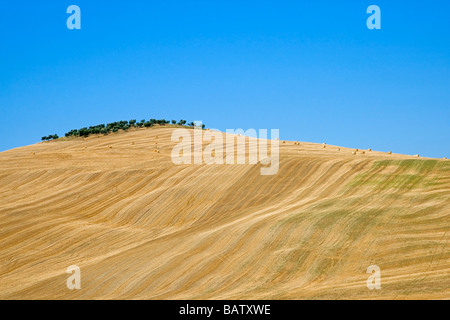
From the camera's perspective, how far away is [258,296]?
27.7m

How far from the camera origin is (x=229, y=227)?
37.2 meters

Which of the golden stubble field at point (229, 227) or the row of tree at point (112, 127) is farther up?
the row of tree at point (112, 127)

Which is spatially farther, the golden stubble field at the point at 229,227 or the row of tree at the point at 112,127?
the row of tree at the point at 112,127

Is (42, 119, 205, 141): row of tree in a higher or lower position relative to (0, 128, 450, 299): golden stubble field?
higher

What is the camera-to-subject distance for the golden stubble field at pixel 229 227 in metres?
30.0

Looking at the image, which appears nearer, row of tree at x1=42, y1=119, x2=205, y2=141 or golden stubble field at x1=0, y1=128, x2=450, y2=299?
golden stubble field at x1=0, y1=128, x2=450, y2=299

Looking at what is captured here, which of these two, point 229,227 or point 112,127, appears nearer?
point 229,227

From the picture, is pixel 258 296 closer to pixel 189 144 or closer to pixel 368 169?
pixel 368 169

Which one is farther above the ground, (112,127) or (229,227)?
(112,127)

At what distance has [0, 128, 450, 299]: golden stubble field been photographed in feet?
98.4
